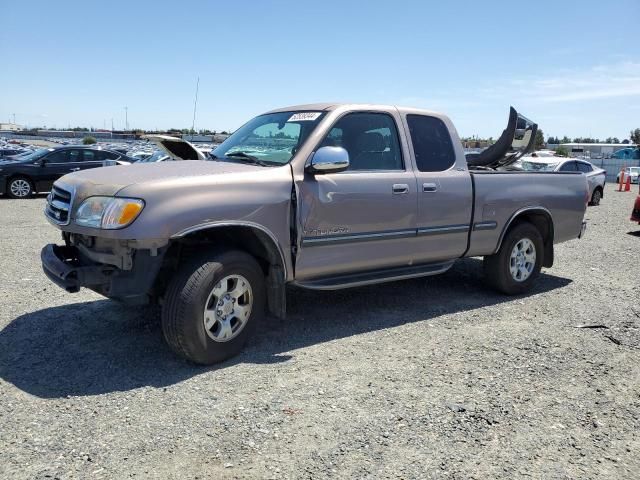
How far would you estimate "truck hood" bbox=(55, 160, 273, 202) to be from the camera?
387cm

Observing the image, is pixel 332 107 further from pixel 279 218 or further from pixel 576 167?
pixel 576 167

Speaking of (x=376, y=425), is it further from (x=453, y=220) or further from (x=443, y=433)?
(x=453, y=220)

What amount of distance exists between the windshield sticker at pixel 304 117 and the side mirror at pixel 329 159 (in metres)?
0.59

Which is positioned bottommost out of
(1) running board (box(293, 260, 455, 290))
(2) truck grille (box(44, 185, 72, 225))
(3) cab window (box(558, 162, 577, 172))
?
(1) running board (box(293, 260, 455, 290))

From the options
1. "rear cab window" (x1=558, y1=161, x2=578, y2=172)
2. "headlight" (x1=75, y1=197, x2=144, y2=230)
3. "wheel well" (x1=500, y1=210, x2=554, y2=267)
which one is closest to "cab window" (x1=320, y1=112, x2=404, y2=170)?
"headlight" (x1=75, y1=197, x2=144, y2=230)

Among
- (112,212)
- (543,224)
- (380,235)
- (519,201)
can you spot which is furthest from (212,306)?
(543,224)

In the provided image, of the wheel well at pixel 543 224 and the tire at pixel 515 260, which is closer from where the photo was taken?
the tire at pixel 515 260

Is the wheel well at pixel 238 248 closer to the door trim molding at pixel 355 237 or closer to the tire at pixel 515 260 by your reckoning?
the door trim molding at pixel 355 237

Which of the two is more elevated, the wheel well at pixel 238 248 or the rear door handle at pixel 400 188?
the rear door handle at pixel 400 188

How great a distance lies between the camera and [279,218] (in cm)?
434

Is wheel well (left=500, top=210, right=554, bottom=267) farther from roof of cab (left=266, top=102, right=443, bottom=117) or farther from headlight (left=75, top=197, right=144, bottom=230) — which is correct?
headlight (left=75, top=197, right=144, bottom=230)

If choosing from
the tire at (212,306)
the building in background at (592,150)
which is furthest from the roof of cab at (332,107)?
the building in background at (592,150)

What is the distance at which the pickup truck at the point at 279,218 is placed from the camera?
384 cm

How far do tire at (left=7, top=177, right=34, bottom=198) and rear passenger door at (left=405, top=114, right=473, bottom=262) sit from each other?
1442 cm
